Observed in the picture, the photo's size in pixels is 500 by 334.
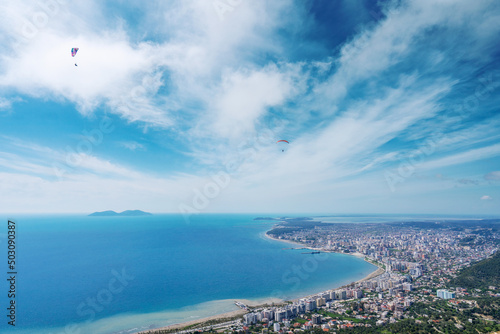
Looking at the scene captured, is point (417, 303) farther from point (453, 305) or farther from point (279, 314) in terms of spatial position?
point (279, 314)

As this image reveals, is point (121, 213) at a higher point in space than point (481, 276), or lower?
higher

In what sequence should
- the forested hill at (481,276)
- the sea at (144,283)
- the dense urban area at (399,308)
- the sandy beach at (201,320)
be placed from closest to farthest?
1. the dense urban area at (399,308)
2. the sandy beach at (201,320)
3. the sea at (144,283)
4. the forested hill at (481,276)

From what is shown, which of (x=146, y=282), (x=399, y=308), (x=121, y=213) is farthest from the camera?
(x=121, y=213)

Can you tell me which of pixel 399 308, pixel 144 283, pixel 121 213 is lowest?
pixel 144 283

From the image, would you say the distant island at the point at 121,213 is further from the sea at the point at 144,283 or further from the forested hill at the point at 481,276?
the forested hill at the point at 481,276

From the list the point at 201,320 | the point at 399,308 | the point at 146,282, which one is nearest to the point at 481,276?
the point at 399,308

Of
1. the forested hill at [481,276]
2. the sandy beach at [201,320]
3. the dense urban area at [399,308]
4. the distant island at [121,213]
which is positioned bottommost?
the sandy beach at [201,320]

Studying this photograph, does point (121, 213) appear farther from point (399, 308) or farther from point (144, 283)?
point (399, 308)

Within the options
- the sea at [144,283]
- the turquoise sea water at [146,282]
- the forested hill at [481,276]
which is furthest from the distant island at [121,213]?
the forested hill at [481,276]

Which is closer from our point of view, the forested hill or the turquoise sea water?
the turquoise sea water

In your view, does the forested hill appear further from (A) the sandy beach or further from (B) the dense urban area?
(A) the sandy beach

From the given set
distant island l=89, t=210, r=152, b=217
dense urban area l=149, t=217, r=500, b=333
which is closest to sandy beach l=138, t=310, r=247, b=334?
dense urban area l=149, t=217, r=500, b=333

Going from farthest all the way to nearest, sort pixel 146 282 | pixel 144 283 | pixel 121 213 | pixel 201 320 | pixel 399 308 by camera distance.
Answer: pixel 121 213 < pixel 146 282 < pixel 144 283 < pixel 399 308 < pixel 201 320
